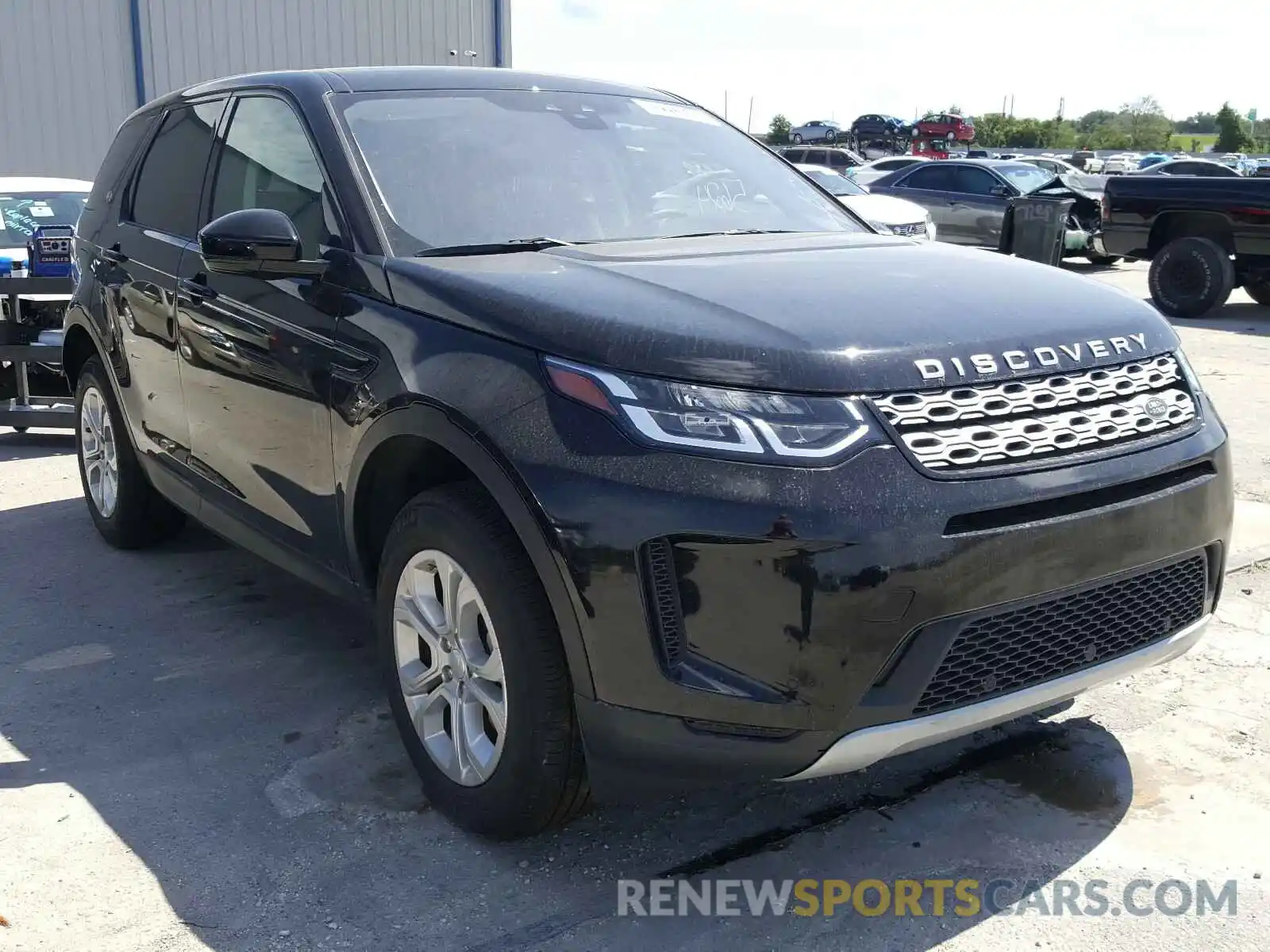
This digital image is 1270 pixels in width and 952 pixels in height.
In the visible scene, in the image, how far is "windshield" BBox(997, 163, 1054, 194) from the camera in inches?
691

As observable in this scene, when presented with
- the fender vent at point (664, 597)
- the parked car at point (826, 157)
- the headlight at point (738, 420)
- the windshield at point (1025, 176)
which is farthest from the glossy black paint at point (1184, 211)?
the parked car at point (826, 157)

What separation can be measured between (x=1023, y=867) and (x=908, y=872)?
26 cm

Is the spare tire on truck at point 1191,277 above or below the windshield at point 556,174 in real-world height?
below

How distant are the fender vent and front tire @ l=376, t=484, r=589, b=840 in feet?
0.94

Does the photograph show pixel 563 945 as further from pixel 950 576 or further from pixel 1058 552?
pixel 1058 552

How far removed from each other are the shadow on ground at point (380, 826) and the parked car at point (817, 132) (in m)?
54.7

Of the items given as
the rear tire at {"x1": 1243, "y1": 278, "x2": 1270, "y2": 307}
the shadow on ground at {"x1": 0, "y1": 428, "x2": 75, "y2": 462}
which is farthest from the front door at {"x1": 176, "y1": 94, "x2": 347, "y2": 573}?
the rear tire at {"x1": 1243, "y1": 278, "x2": 1270, "y2": 307}

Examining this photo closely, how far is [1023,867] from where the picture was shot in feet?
9.18

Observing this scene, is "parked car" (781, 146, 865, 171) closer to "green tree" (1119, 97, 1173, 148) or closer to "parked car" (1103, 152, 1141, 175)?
"parked car" (1103, 152, 1141, 175)

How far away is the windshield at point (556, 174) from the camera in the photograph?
3.35 meters

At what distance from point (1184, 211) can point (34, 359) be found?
10497 millimetres

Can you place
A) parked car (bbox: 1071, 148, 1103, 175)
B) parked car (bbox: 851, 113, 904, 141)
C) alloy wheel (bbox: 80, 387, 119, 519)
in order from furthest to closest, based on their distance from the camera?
parked car (bbox: 851, 113, 904, 141), parked car (bbox: 1071, 148, 1103, 175), alloy wheel (bbox: 80, 387, 119, 519)

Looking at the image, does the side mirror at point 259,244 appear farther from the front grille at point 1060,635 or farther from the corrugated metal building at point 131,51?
the corrugated metal building at point 131,51

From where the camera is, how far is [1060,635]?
101 inches
